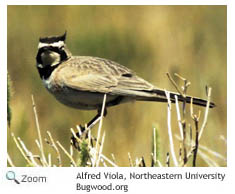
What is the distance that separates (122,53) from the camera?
5973 mm

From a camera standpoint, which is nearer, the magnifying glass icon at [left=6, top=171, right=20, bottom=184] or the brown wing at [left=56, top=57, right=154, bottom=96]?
the magnifying glass icon at [left=6, top=171, right=20, bottom=184]

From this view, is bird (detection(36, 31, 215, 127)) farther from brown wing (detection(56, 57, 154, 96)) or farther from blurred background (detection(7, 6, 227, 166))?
blurred background (detection(7, 6, 227, 166))

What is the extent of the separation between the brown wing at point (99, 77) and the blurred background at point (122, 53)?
0.87 metres

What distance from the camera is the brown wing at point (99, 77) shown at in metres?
4.58

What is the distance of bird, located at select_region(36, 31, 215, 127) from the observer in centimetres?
455

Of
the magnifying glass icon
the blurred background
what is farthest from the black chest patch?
the magnifying glass icon

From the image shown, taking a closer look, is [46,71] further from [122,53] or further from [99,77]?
[122,53]

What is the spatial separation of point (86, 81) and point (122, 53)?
1331 mm

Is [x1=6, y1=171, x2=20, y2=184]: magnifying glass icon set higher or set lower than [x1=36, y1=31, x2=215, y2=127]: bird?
lower

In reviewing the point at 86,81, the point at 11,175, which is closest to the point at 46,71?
the point at 86,81

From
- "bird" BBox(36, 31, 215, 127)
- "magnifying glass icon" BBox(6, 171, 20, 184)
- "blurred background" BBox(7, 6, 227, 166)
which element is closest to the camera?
"magnifying glass icon" BBox(6, 171, 20, 184)

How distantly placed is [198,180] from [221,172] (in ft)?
0.50

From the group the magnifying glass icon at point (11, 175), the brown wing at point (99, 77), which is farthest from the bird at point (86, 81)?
the magnifying glass icon at point (11, 175)

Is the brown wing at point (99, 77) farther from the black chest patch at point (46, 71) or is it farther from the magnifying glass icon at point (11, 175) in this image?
the magnifying glass icon at point (11, 175)
